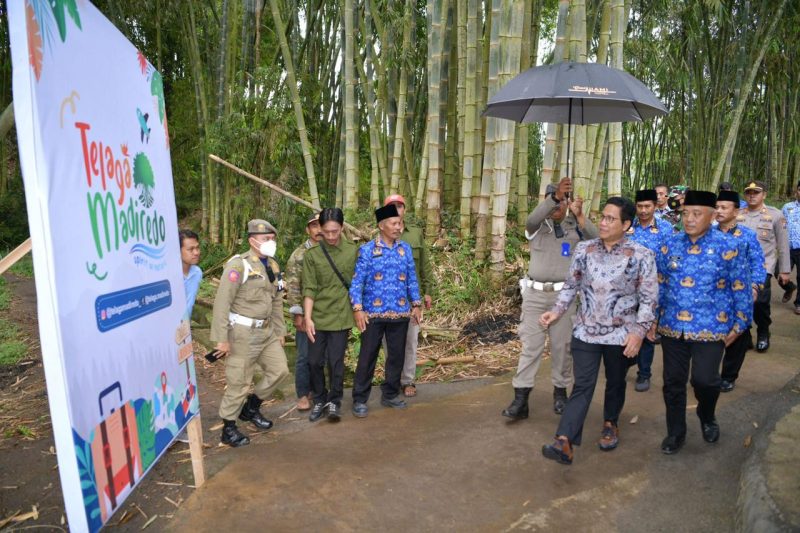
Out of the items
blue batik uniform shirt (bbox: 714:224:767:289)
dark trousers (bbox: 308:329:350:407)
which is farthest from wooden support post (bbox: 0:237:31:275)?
blue batik uniform shirt (bbox: 714:224:767:289)

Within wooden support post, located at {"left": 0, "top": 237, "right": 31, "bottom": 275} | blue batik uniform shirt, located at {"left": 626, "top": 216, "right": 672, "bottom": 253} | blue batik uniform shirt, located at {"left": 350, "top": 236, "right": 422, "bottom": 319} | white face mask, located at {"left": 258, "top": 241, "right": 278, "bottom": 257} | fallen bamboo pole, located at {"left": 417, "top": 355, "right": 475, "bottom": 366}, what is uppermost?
wooden support post, located at {"left": 0, "top": 237, "right": 31, "bottom": 275}

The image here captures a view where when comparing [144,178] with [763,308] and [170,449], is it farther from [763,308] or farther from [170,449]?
[763,308]

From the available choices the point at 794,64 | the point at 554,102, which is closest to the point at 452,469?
the point at 554,102

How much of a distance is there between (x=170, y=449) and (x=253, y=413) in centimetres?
53

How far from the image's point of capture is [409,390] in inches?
169

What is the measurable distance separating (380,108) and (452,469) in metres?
5.87

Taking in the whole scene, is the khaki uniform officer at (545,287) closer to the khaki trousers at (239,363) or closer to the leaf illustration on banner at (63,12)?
the khaki trousers at (239,363)

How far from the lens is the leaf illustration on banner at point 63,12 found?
6.01 ft

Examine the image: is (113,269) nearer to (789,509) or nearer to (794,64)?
(789,509)

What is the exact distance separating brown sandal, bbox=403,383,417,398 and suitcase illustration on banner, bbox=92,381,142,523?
7.49 ft

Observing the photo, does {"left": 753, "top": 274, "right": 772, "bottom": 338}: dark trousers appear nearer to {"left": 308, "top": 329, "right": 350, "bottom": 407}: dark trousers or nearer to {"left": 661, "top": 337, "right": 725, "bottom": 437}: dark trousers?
{"left": 661, "top": 337, "right": 725, "bottom": 437}: dark trousers

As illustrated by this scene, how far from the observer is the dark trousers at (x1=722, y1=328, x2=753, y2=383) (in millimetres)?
3848

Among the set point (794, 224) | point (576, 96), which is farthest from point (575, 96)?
point (794, 224)

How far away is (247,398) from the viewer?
12.4ft
